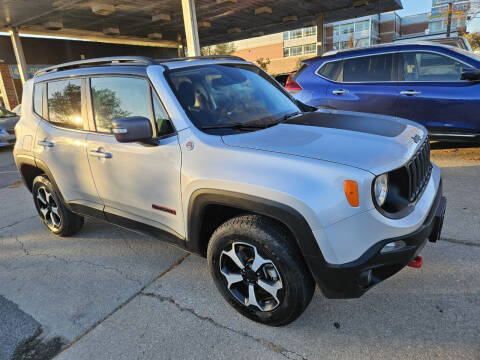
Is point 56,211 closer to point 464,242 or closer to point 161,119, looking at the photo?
point 161,119

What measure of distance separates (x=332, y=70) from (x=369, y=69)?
2.02 ft

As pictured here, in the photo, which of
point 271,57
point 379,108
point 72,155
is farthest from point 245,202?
point 271,57

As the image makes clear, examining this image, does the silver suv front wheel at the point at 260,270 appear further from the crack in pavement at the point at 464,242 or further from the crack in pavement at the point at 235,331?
the crack in pavement at the point at 464,242

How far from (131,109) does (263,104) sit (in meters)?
1.12

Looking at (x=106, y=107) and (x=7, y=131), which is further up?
(x=106, y=107)

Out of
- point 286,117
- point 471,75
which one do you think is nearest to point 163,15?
point 471,75

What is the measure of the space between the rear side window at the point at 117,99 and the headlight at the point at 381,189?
5.57ft

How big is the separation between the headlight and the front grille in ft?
0.69

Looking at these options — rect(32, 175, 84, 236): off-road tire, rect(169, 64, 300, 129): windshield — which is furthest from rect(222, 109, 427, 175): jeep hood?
rect(32, 175, 84, 236): off-road tire

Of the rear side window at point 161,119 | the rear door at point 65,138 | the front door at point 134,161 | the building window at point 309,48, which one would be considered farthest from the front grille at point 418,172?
the building window at point 309,48

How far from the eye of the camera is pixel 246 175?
6.55ft

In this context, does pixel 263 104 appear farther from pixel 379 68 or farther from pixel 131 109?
pixel 379 68

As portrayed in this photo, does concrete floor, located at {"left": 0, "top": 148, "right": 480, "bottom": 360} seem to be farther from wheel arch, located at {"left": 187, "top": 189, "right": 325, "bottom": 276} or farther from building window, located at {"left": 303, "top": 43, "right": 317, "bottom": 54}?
building window, located at {"left": 303, "top": 43, "right": 317, "bottom": 54}

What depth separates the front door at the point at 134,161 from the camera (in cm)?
243
